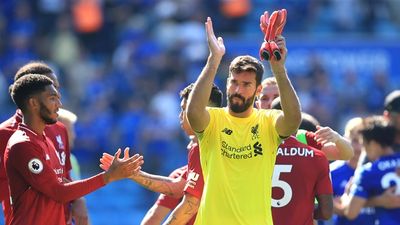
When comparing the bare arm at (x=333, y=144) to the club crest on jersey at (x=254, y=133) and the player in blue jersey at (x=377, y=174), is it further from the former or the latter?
the club crest on jersey at (x=254, y=133)

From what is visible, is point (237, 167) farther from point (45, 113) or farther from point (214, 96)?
point (45, 113)

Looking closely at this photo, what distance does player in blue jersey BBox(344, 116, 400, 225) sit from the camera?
10.0 meters

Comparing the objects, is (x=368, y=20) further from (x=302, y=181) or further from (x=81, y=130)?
(x=302, y=181)

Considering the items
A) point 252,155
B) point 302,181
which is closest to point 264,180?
point 252,155

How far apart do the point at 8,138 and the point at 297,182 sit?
2278mm

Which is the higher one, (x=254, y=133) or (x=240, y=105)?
(x=240, y=105)

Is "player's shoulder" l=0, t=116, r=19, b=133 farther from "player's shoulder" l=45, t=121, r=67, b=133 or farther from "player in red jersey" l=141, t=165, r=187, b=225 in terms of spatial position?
"player in red jersey" l=141, t=165, r=187, b=225

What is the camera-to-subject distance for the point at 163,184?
9047 millimetres

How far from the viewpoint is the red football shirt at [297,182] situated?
341 inches

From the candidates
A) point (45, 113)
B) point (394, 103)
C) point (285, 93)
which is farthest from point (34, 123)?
point (394, 103)

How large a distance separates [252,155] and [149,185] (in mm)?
1396

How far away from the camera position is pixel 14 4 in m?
21.1

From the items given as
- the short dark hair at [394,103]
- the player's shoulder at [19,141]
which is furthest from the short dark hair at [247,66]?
the short dark hair at [394,103]

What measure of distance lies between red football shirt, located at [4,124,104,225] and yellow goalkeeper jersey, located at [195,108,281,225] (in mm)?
809
